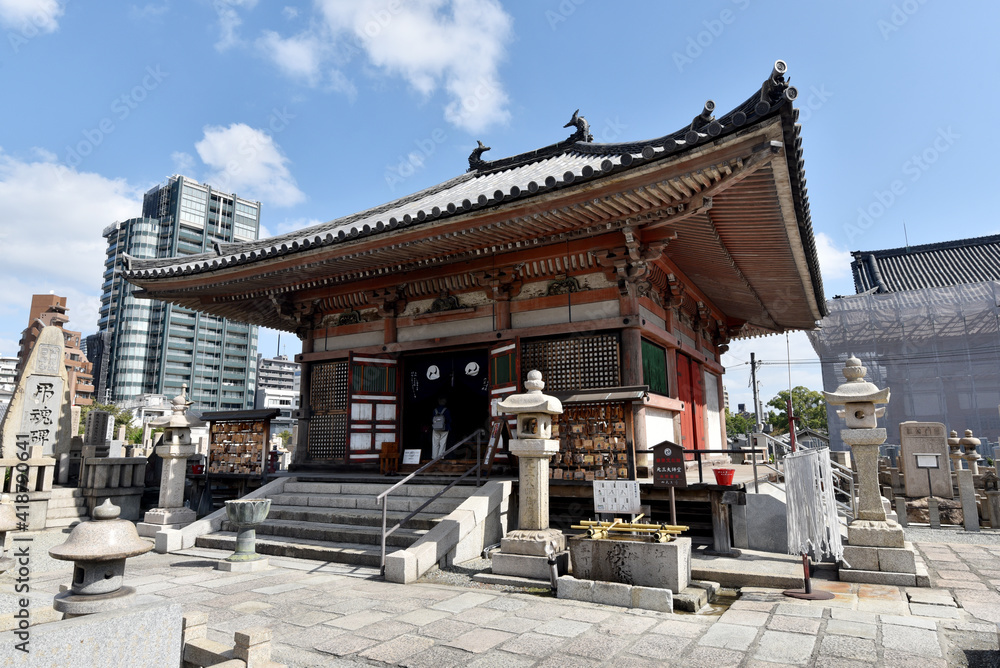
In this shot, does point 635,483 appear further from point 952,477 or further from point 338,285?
point 952,477

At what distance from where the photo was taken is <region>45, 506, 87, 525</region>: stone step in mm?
11453

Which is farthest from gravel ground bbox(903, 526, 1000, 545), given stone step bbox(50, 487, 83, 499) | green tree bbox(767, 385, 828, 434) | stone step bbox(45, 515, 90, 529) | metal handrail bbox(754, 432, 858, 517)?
green tree bbox(767, 385, 828, 434)

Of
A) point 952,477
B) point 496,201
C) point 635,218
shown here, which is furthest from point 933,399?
point 496,201

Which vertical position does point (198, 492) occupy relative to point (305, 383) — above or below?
below

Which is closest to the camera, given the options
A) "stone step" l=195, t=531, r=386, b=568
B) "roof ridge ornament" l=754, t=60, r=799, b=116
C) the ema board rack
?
"roof ridge ornament" l=754, t=60, r=799, b=116

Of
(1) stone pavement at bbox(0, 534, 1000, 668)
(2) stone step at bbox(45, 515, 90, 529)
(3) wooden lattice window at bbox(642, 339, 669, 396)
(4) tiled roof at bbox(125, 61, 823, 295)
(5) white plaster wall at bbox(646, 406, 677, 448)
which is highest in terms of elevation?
(4) tiled roof at bbox(125, 61, 823, 295)

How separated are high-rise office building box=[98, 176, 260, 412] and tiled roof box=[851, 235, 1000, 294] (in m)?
70.5

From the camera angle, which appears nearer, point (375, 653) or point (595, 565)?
point (375, 653)

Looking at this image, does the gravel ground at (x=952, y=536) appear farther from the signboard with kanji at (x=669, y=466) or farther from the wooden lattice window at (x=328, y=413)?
the wooden lattice window at (x=328, y=413)

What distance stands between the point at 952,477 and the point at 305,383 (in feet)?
56.5

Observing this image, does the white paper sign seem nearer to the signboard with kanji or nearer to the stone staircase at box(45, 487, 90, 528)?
the signboard with kanji

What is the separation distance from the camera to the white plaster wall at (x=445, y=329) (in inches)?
428

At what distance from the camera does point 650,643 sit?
180 inches

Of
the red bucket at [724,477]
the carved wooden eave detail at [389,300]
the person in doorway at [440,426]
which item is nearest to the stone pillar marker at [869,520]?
the red bucket at [724,477]
